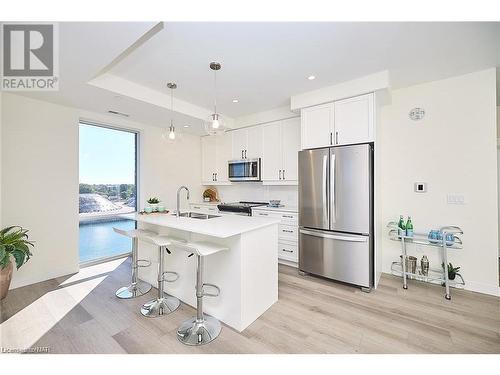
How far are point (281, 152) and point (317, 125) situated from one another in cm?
96

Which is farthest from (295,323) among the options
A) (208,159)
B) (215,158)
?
(208,159)

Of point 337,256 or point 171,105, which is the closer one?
point 337,256

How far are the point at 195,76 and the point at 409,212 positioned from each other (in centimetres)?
337

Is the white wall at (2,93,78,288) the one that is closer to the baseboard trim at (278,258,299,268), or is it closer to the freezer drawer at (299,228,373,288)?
the baseboard trim at (278,258,299,268)

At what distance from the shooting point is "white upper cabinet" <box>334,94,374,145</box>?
2.70 meters

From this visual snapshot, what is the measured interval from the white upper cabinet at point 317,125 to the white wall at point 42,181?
11.2ft

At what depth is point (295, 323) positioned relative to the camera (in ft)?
6.68

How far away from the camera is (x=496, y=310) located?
224 cm

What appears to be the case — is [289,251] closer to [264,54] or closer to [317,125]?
[317,125]

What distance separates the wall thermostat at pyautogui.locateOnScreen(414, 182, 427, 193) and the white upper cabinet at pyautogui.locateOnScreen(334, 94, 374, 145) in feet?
3.28

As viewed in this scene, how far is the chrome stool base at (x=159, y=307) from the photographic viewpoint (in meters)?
2.18

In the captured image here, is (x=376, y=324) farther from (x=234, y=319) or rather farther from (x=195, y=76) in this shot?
(x=195, y=76)

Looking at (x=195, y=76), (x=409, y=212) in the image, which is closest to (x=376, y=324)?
(x=409, y=212)

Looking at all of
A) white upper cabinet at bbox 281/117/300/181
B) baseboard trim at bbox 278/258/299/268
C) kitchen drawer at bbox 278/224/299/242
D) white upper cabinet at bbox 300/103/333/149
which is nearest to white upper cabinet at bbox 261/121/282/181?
white upper cabinet at bbox 281/117/300/181
